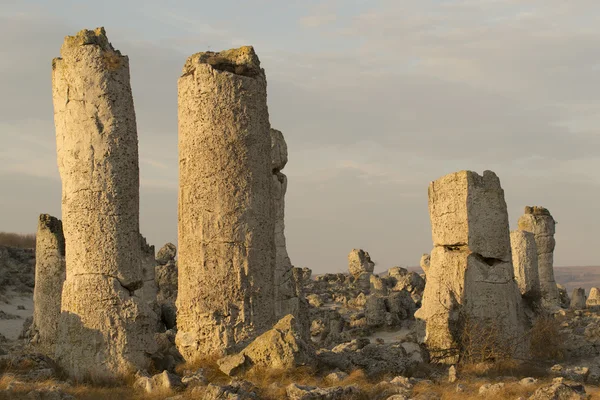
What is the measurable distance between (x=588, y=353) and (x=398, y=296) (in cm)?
700

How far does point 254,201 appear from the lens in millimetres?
13633

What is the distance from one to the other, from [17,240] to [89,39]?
27.0 metres

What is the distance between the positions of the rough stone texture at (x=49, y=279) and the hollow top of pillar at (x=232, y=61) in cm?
429

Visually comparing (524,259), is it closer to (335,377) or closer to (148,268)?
(148,268)

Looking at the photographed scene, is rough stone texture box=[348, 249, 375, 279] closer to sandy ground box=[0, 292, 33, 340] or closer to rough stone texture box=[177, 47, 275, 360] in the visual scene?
sandy ground box=[0, 292, 33, 340]

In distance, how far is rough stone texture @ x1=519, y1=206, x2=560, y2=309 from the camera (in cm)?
2855

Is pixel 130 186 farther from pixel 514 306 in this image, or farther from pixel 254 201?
pixel 514 306

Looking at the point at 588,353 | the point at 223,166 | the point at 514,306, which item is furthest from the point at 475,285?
the point at 223,166

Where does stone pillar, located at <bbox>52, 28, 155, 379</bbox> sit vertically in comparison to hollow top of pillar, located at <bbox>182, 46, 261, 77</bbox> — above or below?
below

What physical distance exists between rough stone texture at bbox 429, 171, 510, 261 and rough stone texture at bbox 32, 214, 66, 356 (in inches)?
256

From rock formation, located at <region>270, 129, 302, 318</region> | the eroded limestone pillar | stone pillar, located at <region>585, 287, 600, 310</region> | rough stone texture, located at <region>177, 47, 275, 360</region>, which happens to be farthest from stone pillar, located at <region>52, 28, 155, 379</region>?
stone pillar, located at <region>585, 287, 600, 310</region>

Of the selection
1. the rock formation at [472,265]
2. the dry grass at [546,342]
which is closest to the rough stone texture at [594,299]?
the dry grass at [546,342]

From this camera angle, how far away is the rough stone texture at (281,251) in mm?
18609

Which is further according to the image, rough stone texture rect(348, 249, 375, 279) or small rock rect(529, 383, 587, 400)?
rough stone texture rect(348, 249, 375, 279)
